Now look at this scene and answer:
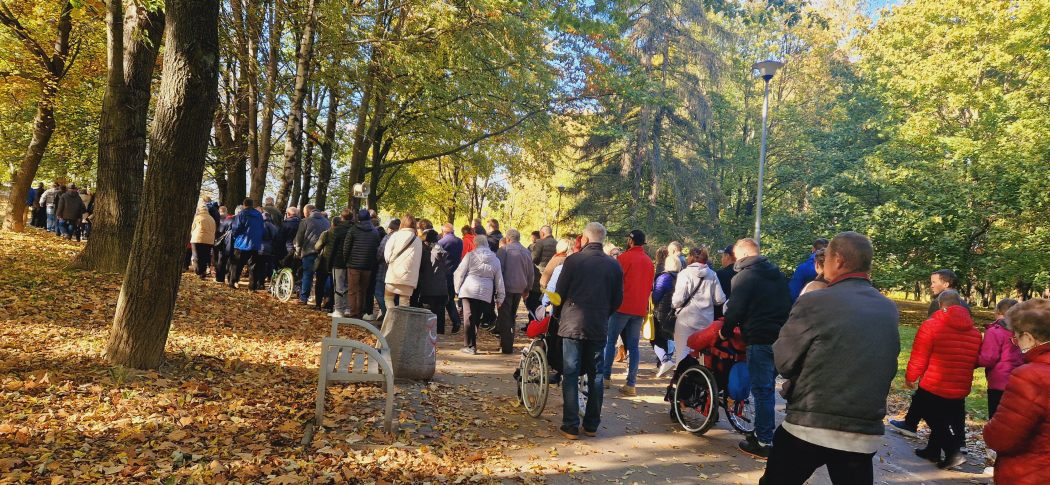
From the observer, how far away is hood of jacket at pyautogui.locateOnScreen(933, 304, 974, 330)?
6.00m

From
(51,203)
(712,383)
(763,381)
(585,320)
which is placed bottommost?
(712,383)

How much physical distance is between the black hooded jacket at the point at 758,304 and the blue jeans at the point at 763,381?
0.09 meters

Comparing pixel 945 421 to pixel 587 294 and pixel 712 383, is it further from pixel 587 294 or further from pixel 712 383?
pixel 587 294

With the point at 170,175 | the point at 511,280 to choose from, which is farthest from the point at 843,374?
the point at 511,280

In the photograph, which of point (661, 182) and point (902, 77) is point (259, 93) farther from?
point (902, 77)

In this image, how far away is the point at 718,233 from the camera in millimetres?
27391

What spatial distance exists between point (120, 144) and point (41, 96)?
926 centimetres

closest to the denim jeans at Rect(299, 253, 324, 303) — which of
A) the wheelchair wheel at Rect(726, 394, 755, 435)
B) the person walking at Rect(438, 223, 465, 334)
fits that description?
the person walking at Rect(438, 223, 465, 334)

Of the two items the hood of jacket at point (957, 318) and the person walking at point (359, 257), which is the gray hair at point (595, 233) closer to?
the hood of jacket at point (957, 318)

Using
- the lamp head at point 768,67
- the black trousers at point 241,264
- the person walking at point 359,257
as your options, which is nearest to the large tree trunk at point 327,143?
the black trousers at point 241,264

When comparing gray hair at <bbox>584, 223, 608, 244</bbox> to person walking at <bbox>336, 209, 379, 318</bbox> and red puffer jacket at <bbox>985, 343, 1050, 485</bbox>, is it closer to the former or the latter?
red puffer jacket at <bbox>985, 343, 1050, 485</bbox>

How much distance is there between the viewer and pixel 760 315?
563 centimetres

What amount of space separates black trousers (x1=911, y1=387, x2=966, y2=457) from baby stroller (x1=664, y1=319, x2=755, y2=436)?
1.76 meters

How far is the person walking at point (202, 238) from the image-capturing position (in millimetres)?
12188
